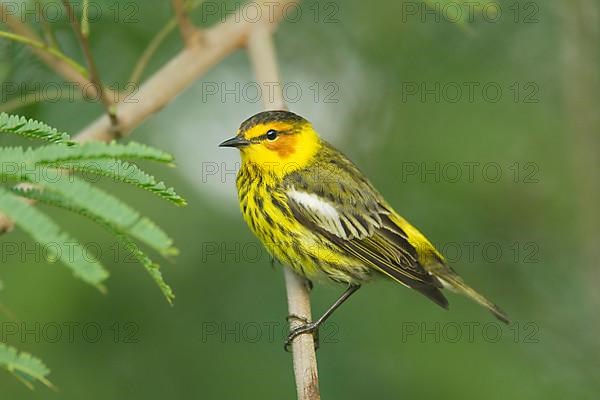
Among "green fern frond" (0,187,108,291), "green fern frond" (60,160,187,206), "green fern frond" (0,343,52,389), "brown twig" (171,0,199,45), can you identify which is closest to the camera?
"green fern frond" (0,187,108,291)

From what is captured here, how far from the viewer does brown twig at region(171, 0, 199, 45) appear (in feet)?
12.1

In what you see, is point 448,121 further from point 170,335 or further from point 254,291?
point 170,335

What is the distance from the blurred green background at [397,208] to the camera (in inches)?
169

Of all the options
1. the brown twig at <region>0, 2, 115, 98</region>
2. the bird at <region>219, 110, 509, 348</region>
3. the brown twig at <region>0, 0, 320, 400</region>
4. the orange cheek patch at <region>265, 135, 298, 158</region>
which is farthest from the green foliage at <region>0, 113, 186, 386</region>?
the orange cheek patch at <region>265, 135, 298, 158</region>

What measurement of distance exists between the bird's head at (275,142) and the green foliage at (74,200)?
2461 mm

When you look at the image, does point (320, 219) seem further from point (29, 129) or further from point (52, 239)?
point (52, 239)

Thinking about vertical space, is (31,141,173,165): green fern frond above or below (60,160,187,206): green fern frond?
below

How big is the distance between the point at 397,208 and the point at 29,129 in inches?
145

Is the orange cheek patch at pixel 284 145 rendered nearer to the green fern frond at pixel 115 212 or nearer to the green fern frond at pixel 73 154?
the green fern frond at pixel 73 154

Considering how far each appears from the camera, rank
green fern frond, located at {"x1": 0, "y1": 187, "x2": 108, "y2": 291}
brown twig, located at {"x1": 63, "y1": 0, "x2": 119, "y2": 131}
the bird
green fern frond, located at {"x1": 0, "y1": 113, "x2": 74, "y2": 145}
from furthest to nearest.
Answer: the bird, brown twig, located at {"x1": 63, "y1": 0, "x2": 119, "y2": 131}, green fern frond, located at {"x1": 0, "y1": 113, "x2": 74, "y2": 145}, green fern frond, located at {"x1": 0, "y1": 187, "x2": 108, "y2": 291}

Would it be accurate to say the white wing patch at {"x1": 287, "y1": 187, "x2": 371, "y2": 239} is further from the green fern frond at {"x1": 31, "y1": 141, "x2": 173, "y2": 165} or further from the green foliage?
the green fern frond at {"x1": 31, "y1": 141, "x2": 173, "y2": 165}

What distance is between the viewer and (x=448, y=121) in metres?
5.66

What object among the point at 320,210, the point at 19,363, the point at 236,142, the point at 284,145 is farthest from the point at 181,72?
the point at 19,363

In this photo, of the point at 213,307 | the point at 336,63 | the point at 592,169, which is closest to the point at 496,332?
the point at 592,169
